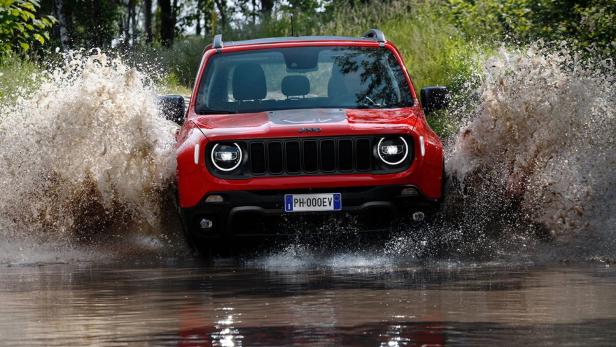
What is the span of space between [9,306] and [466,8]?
18.3 m

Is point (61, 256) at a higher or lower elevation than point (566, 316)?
lower

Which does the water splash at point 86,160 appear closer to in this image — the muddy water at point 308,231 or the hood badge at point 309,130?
the muddy water at point 308,231

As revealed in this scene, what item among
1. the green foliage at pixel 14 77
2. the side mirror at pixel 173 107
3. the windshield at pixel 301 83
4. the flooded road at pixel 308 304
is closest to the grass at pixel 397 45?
the green foliage at pixel 14 77

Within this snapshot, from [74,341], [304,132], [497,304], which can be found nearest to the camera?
[74,341]

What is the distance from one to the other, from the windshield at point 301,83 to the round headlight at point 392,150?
3.01ft

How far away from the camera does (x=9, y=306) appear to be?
8078 mm

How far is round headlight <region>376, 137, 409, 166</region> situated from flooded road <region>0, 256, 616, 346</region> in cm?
73

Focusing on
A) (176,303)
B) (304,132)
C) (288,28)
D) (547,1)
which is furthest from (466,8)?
(176,303)

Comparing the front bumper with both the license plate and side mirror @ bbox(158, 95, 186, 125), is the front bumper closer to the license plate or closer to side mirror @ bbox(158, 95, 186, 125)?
the license plate

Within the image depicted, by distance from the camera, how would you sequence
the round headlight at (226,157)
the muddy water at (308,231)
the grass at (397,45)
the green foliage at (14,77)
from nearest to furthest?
the muddy water at (308,231), the round headlight at (226,157), the green foliage at (14,77), the grass at (397,45)

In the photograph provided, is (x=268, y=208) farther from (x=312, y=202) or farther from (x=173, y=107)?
(x=173, y=107)

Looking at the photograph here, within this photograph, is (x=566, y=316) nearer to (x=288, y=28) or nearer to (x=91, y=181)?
(x=91, y=181)

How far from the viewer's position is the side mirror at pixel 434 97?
36.9ft

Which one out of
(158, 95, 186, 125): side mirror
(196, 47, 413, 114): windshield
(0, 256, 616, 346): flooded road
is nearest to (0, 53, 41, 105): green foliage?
(158, 95, 186, 125): side mirror
